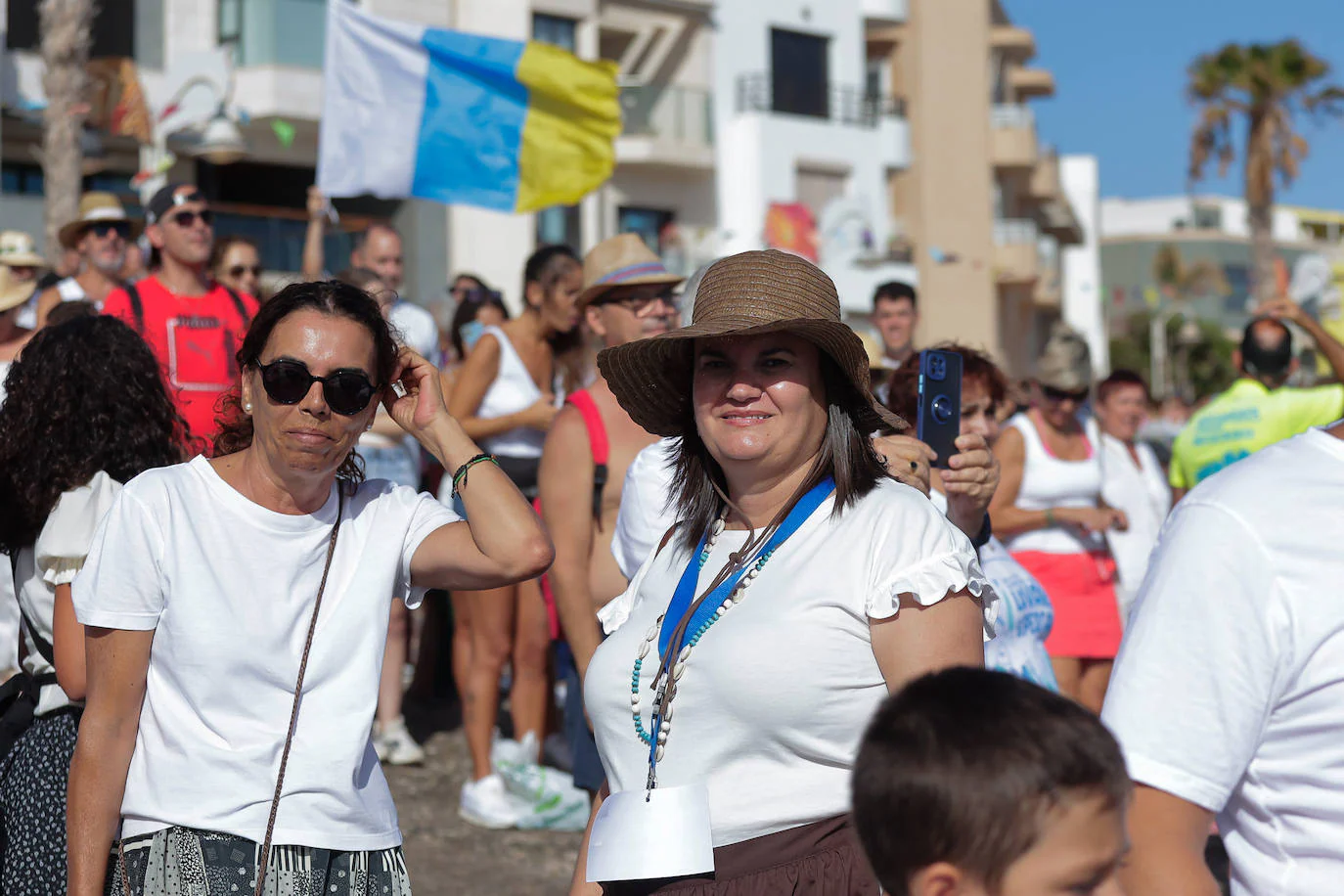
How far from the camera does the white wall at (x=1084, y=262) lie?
60688mm

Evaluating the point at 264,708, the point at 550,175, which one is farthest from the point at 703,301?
the point at 550,175

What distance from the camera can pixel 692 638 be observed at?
2875 mm

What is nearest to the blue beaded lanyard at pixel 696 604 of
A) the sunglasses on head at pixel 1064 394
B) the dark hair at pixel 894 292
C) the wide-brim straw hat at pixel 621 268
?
the wide-brim straw hat at pixel 621 268

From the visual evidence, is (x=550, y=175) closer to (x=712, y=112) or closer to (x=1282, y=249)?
(x=712, y=112)

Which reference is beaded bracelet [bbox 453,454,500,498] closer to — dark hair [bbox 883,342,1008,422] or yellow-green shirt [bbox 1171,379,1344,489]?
dark hair [bbox 883,342,1008,422]

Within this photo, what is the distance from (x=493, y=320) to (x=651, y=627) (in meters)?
6.92

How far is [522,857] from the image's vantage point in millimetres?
6281

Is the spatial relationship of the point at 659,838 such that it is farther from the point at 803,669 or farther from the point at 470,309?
the point at 470,309

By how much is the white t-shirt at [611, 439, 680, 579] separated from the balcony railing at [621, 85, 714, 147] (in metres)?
26.6

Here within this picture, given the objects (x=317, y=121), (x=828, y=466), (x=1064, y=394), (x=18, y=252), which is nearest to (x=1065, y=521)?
(x=1064, y=394)

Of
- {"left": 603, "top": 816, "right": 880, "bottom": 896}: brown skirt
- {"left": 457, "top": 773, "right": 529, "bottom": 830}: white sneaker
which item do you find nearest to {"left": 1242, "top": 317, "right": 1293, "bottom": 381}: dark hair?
{"left": 457, "top": 773, "right": 529, "bottom": 830}: white sneaker

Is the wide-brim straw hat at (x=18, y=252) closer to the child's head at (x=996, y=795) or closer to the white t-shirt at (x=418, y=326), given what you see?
the white t-shirt at (x=418, y=326)

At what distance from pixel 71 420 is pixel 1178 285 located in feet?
296

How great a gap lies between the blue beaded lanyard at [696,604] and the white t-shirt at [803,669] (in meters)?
0.03
